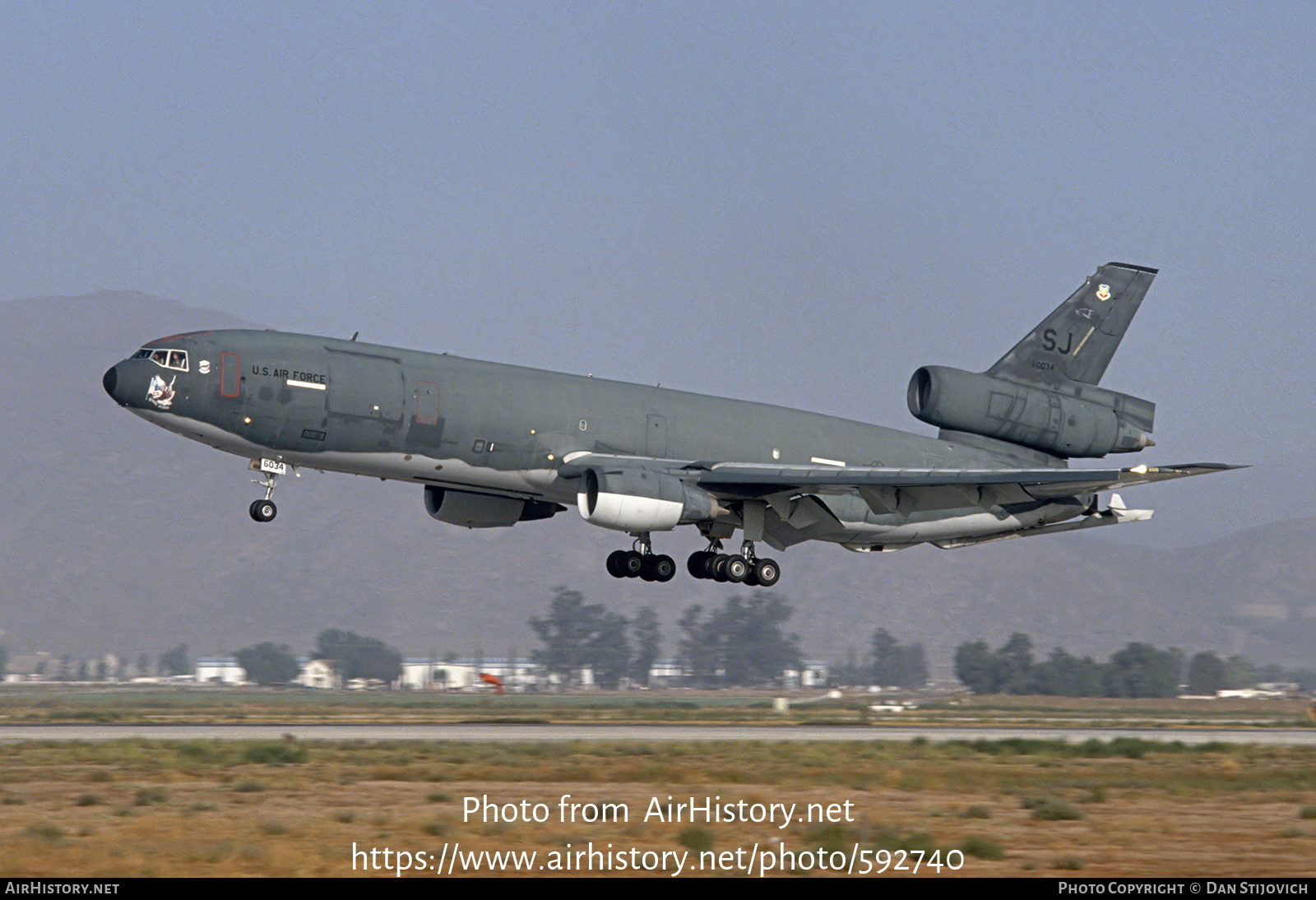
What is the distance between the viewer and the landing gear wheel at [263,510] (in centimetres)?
3669

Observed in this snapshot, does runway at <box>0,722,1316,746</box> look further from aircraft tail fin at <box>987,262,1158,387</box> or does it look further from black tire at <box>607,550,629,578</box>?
aircraft tail fin at <box>987,262,1158,387</box>

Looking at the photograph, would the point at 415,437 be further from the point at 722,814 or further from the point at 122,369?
the point at 722,814

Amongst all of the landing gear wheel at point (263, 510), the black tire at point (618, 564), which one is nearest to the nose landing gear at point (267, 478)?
the landing gear wheel at point (263, 510)

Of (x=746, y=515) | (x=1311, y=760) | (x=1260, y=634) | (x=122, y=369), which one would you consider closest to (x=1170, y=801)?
(x=1311, y=760)

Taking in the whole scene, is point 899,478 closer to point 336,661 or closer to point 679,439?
Result: point 679,439

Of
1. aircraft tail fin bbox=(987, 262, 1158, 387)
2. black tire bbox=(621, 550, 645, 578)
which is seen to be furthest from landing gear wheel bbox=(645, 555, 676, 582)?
aircraft tail fin bbox=(987, 262, 1158, 387)

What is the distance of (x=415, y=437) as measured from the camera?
3788 cm

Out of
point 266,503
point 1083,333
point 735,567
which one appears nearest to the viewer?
point 266,503

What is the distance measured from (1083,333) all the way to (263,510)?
26.4 meters

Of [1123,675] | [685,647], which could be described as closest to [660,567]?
[1123,675]

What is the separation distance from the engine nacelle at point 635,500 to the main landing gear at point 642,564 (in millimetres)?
3176

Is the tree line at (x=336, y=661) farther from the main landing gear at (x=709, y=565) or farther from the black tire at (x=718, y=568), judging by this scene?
the black tire at (x=718, y=568)

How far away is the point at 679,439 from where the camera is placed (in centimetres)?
4197

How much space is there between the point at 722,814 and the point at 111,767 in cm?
1222
